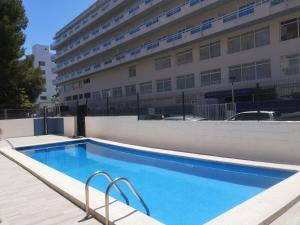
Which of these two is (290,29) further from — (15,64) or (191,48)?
(15,64)

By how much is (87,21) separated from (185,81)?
2732 cm

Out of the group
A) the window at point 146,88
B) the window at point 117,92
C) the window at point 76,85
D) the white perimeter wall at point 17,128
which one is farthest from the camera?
the window at point 76,85

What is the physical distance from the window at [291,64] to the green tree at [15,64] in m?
23.2

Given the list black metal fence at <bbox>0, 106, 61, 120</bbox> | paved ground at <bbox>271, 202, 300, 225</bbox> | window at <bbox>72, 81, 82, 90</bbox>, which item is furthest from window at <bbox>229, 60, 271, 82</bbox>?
window at <bbox>72, 81, 82, 90</bbox>

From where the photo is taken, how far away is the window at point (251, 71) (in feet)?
84.1

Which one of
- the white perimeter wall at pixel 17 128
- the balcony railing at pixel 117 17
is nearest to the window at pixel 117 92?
the balcony railing at pixel 117 17

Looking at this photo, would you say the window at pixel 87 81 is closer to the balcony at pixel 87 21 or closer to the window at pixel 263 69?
the balcony at pixel 87 21

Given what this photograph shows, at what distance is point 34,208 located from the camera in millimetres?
6129

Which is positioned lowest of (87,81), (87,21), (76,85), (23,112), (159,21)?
(23,112)

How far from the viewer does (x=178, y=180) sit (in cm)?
977

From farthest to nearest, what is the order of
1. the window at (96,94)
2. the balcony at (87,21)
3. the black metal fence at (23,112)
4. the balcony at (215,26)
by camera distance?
the window at (96,94), the balcony at (87,21), the black metal fence at (23,112), the balcony at (215,26)

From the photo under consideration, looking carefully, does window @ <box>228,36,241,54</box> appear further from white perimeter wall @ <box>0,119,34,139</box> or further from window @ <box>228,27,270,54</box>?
white perimeter wall @ <box>0,119,34,139</box>

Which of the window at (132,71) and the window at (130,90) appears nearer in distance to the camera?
the window at (130,90)

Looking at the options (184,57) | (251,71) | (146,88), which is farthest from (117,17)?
(251,71)
